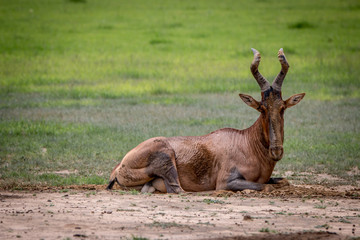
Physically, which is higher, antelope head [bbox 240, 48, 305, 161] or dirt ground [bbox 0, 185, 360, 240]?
antelope head [bbox 240, 48, 305, 161]

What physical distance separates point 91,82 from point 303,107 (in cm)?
817

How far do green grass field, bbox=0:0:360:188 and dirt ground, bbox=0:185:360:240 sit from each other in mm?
2017

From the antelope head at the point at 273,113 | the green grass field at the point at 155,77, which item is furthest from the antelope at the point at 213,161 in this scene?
the green grass field at the point at 155,77

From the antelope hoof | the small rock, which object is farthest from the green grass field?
the small rock

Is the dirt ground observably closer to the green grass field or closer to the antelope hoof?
the antelope hoof

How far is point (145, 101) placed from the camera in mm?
20766

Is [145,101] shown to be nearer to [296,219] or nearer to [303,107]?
[303,107]

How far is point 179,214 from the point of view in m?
8.20

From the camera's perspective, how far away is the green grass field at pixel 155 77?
13922 mm

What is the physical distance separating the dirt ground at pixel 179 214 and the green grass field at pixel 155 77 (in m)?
2.02

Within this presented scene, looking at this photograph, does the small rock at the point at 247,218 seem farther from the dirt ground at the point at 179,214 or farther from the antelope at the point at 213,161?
the antelope at the point at 213,161

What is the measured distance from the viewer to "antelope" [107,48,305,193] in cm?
1007

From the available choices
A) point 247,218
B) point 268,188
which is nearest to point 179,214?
point 247,218

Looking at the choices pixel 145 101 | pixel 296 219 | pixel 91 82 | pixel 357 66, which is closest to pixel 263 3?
pixel 357 66
